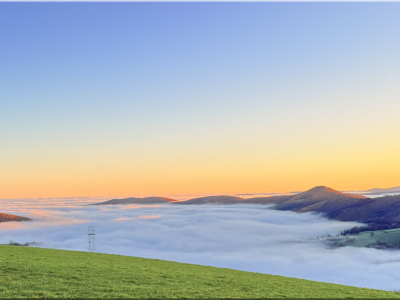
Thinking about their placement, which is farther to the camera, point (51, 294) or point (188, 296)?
point (188, 296)

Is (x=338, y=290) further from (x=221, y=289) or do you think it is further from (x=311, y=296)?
(x=221, y=289)

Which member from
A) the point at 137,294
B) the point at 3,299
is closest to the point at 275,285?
the point at 137,294

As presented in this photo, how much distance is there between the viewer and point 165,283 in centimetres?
2620

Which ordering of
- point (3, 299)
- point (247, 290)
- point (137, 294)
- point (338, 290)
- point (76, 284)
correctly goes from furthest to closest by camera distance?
1. point (338, 290)
2. point (247, 290)
3. point (76, 284)
4. point (137, 294)
5. point (3, 299)

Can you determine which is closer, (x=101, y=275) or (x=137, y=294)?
(x=137, y=294)

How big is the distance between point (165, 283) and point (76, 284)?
7.06 metres

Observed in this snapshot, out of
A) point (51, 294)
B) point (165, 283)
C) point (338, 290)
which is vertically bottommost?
point (338, 290)

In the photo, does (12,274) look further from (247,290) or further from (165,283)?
(247,290)

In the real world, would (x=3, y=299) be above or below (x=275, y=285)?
above

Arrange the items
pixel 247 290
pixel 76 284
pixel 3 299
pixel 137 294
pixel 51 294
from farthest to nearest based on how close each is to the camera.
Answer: pixel 247 290 < pixel 76 284 < pixel 137 294 < pixel 51 294 < pixel 3 299

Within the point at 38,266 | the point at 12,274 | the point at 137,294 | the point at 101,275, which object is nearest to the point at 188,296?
the point at 137,294

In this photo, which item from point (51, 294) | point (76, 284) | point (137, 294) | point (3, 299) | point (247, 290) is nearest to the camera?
point (3, 299)

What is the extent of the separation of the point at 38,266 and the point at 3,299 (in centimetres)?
1224

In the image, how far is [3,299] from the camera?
715 inches
